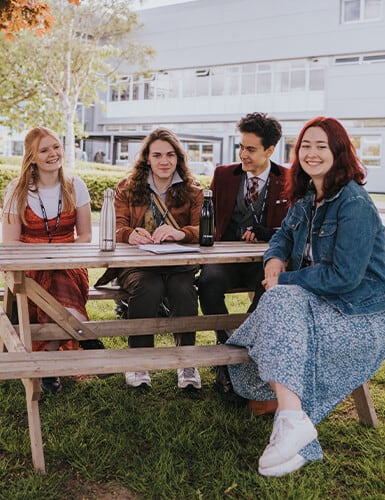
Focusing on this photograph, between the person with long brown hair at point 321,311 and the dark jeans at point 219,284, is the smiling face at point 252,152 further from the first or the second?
the person with long brown hair at point 321,311

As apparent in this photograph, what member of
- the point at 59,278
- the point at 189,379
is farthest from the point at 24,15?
the point at 189,379

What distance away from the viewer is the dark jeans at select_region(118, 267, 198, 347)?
11.9 ft

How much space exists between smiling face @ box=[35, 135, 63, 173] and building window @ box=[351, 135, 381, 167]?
24582 millimetres

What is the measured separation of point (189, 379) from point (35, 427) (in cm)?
116

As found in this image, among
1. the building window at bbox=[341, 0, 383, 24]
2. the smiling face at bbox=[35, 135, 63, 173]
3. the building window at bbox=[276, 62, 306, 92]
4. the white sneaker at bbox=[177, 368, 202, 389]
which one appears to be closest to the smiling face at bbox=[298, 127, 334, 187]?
the white sneaker at bbox=[177, 368, 202, 389]

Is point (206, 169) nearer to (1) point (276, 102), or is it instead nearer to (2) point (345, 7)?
(1) point (276, 102)

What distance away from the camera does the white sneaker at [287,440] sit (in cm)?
233

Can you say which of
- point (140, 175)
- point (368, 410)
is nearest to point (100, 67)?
point (140, 175)

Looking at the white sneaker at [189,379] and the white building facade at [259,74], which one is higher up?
the white building facade at [259,74]

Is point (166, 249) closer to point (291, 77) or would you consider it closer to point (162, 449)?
point (162, 449)

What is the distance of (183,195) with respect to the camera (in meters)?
4.00

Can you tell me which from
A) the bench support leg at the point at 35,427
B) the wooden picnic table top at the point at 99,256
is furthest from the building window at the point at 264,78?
the bench support leg at the point at 35,427

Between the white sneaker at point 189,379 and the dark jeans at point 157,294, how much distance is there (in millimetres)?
171

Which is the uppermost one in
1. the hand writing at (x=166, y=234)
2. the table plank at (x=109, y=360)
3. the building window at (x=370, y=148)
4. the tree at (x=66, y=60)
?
the tree at (x=66, y=60)
